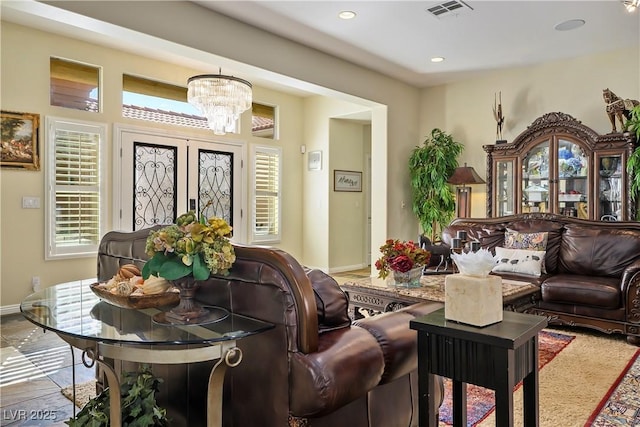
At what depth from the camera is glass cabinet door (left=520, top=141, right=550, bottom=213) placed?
17.1 feet

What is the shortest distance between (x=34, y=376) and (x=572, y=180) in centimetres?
538

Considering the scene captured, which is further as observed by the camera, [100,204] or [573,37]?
[100,204]

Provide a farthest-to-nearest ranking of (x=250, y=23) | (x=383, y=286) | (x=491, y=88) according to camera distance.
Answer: (x=491, y=88) < (x=250, y=23) < (x=383, y=286)

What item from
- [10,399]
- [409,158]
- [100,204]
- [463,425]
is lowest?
[10,399]

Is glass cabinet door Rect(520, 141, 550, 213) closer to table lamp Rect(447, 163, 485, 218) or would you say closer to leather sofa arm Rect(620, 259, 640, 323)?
table lamp Rect(447, 163, 485, 218)

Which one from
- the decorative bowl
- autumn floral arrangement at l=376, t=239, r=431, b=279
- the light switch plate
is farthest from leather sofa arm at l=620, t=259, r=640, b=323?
the light switch plate

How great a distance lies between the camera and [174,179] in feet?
19.3

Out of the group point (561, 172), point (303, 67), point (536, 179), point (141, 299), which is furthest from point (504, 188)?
point (141, 299)

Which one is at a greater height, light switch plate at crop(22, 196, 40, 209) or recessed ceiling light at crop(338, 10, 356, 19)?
recessed ceiling light at crop(338, 10, 356, 19)

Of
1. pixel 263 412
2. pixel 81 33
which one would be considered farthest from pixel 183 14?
pixel 263 412

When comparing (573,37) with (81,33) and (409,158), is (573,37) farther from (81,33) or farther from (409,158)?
(81,33)

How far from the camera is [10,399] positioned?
2.54 metres

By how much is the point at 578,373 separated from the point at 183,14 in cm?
405

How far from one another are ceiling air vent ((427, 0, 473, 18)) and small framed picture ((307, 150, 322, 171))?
348 centimetres
